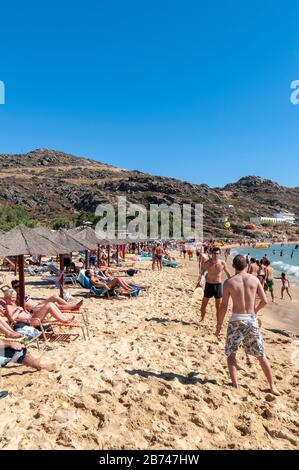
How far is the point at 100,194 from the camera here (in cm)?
8481

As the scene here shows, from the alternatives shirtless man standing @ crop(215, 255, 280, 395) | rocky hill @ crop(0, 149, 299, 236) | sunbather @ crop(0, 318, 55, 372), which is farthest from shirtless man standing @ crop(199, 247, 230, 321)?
rocky hill @ crop(0, 149, 299, 236)

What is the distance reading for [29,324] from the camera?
5633 mm

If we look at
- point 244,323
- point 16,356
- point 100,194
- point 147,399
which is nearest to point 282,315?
point 244,323

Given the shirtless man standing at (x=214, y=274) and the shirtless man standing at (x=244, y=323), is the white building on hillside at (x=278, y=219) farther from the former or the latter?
the shirtless man standing at (x=244, y=323)

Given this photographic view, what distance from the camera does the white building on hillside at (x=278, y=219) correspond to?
96.8m

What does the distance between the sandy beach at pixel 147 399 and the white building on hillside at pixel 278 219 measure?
93995 millimetres

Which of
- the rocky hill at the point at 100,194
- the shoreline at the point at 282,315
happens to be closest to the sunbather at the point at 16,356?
the shoreline at the point at 282,315

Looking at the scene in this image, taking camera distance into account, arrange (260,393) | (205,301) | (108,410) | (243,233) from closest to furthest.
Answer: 1. (108,410)
2. (260,393)
3. (205,301)
4. (243,233)

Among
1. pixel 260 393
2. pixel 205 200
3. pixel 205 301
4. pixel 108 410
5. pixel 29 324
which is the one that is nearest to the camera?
pixel 108 410

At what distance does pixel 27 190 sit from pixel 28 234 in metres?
85.9

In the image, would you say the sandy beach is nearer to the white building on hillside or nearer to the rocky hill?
the rocky hill

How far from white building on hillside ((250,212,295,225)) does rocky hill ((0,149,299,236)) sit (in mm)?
2646
